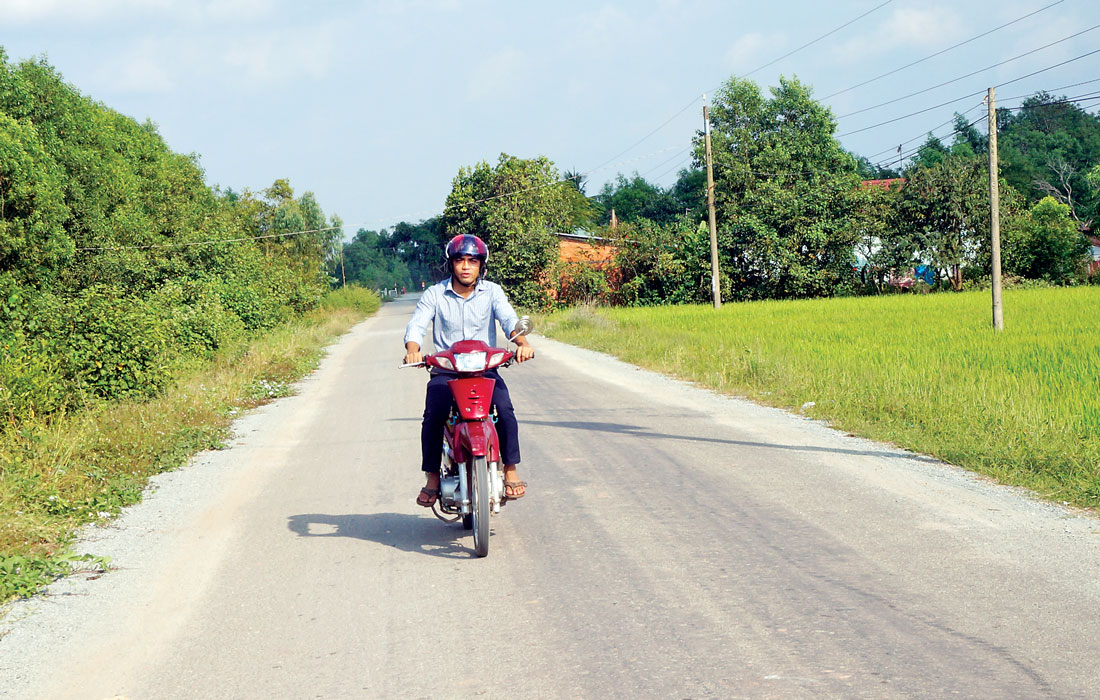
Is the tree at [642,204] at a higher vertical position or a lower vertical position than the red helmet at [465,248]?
higher

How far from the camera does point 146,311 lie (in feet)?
47.7

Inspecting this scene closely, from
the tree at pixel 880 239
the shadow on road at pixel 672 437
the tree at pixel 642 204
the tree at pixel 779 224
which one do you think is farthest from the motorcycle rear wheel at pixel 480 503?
the tree at pixel 642 204

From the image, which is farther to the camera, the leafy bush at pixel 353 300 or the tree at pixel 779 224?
the leafy bush at pixel 353 300

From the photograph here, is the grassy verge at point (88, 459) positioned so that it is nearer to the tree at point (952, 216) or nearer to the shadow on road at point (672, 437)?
the shadow on road at point (672, 437)

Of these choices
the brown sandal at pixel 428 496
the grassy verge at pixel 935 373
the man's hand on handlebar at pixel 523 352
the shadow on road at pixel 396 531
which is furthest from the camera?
the grassy verge at pixel 935 373

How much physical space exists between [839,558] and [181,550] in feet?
13.4

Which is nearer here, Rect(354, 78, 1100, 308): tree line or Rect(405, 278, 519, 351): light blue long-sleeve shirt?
Rect(405, 278, 519, 351): light blue long-sleeve shirt

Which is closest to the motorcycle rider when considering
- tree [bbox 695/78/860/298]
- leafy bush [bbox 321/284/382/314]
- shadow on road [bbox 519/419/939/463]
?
shadow on road [bbox 519/419/939/463]

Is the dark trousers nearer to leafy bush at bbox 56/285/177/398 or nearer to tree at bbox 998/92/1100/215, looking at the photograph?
leafy bush at bbox 56/285/177/398

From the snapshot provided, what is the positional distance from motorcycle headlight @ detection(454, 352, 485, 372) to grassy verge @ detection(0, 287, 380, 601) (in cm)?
251

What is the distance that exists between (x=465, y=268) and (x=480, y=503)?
145 centimetres

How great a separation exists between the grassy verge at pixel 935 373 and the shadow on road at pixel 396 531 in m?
4.11

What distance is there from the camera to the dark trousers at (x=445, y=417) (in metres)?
6.00

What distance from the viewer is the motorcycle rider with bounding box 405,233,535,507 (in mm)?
6016
